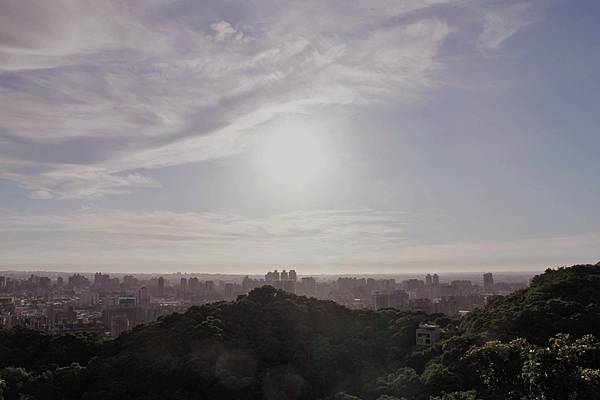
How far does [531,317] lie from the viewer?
2573cm

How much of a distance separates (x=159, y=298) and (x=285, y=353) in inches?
5149

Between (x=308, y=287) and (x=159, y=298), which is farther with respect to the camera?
(x=159, y=298)

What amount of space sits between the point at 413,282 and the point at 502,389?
574 feet

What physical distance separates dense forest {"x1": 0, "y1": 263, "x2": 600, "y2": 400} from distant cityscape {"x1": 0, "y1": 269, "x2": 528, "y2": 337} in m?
36.3

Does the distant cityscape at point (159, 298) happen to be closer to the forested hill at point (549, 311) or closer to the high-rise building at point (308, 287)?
the high-rise building at point (308, 287)

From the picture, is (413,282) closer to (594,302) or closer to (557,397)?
(594,302)

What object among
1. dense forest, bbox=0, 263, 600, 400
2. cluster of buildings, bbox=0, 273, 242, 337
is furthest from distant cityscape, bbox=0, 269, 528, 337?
dense forest, bbox=0, 263, 600, 400

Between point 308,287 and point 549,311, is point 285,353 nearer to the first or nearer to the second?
point 549,311

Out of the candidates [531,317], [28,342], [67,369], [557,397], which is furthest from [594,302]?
[28,342]

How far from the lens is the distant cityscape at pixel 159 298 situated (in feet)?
258

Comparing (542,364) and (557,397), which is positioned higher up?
(542,364)

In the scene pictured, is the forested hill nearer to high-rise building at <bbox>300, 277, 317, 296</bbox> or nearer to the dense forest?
the dense forest

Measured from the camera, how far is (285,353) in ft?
92.5

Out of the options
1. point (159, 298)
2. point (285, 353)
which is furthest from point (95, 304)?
point (285, 353)
